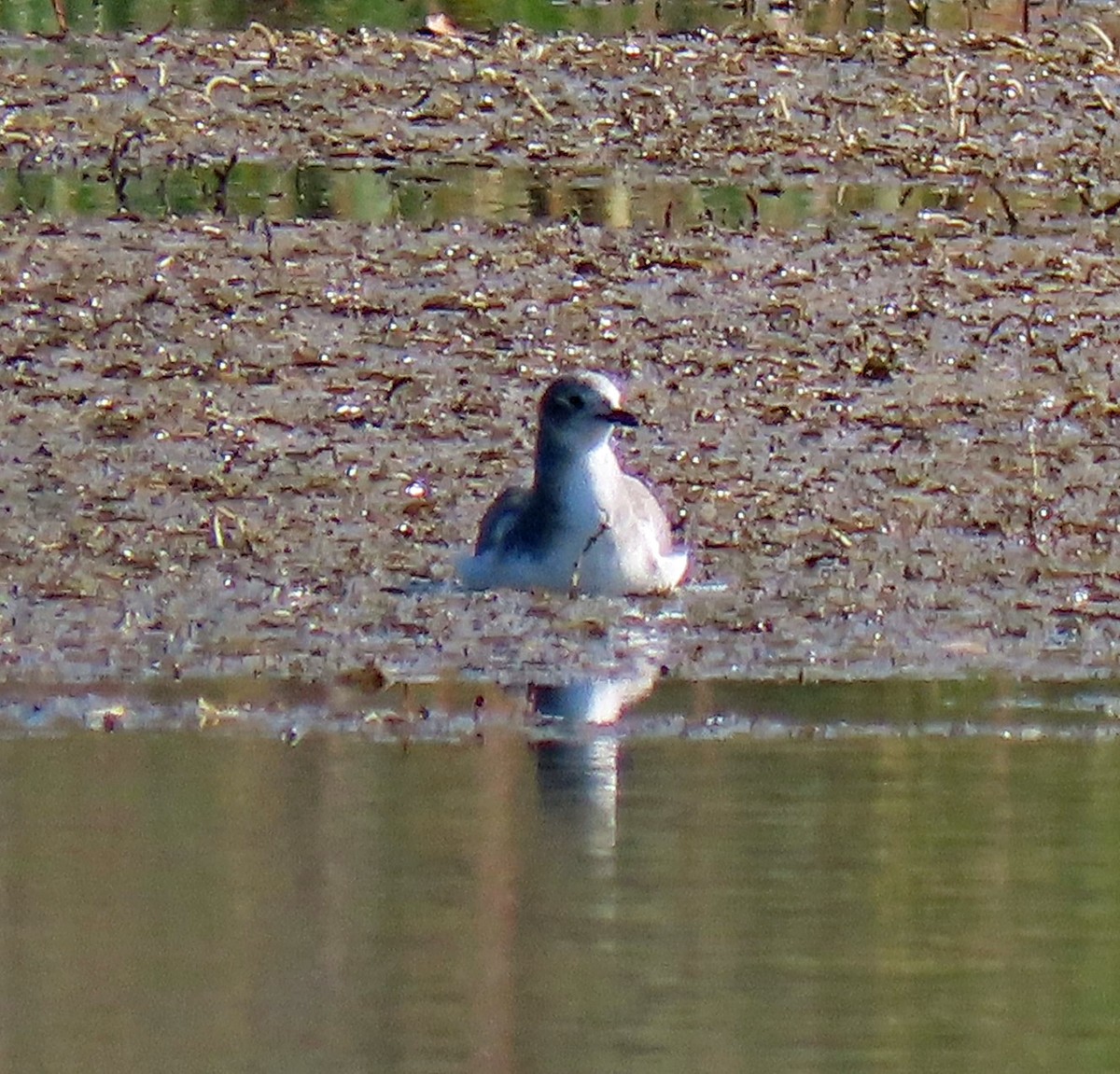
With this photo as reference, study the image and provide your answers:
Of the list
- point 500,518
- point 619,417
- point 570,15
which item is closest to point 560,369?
point 619,417

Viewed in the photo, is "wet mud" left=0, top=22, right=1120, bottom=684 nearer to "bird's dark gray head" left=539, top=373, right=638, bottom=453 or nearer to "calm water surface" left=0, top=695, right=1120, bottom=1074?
"bird's dark gray head" left=539, top=373, right=638, bottom=453

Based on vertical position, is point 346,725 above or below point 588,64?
below

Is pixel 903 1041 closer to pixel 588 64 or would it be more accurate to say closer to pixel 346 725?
pixel 346 725

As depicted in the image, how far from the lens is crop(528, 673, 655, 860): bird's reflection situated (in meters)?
6.77

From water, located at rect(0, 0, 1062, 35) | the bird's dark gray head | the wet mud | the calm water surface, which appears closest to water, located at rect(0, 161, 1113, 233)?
the wet mud

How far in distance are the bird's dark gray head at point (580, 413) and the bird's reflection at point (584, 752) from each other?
129cm

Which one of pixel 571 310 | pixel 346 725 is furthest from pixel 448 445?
pixel 346 725

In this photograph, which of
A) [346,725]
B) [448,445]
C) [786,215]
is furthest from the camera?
[786,215]

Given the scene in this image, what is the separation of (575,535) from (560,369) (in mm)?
2382

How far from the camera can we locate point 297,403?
10891 millimetres

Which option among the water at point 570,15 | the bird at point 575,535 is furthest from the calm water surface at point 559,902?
the water at point 570,15

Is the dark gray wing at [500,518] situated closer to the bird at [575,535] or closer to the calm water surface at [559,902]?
the bird at [575,535]

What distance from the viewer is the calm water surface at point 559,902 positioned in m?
5.47

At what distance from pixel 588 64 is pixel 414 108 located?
999mm
